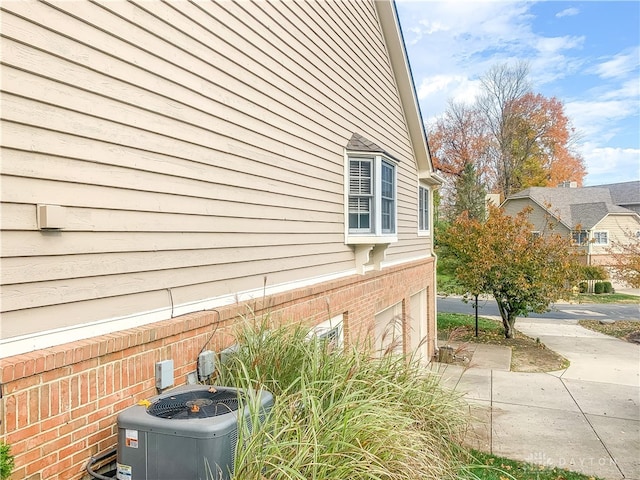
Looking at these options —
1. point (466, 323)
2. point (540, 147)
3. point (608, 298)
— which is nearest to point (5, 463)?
point (466, 323)

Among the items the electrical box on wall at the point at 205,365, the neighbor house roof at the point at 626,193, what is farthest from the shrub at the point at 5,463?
the neighbor house roof at the point at 626,193

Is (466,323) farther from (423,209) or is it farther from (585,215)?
(585,215)

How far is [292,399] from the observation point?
3184 millimetres

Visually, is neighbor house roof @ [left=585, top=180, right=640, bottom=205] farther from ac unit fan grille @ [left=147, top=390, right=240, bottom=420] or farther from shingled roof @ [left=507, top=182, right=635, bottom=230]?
ac unit fan grille @ [left=147, top=390, right=240, bottom=420]

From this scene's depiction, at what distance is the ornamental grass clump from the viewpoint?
8.28ft

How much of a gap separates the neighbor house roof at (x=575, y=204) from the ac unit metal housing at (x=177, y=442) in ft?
122

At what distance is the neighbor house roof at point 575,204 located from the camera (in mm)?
36125

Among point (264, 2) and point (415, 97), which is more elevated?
point (415, 97)

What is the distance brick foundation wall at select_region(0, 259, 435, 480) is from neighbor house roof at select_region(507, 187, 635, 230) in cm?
3649

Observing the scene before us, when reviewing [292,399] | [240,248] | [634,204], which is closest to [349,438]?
[292,399]

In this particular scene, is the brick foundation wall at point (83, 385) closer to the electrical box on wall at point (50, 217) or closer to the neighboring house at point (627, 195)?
the electrical box on wall at point (50, 217)

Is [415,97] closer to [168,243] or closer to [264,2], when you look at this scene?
[264,2]

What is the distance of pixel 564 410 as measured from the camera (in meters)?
8.55

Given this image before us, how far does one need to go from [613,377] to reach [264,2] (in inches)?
464
